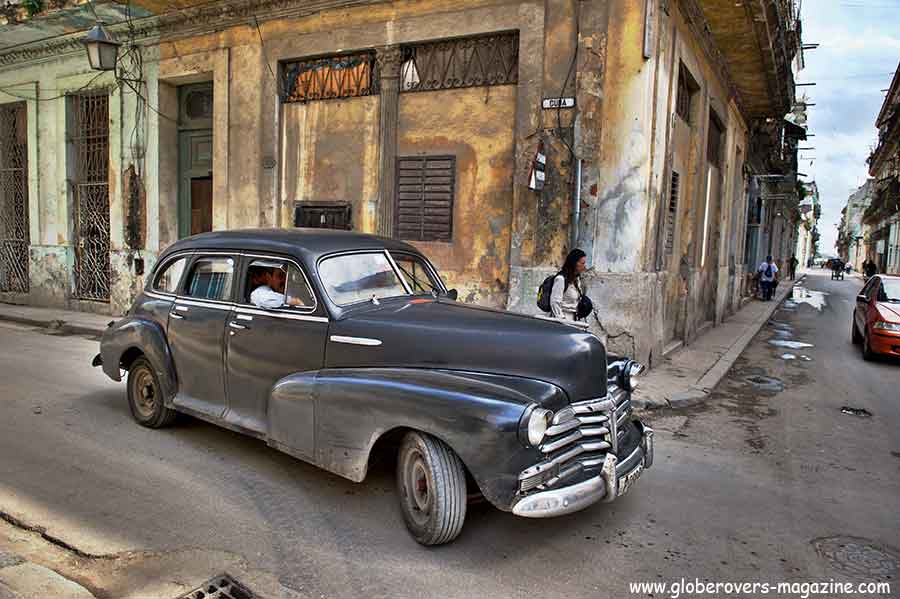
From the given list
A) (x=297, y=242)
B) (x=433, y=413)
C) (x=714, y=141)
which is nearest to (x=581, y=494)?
Answer: (x=433, y=413)

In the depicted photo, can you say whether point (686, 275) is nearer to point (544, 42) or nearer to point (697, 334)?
point (697, 334)

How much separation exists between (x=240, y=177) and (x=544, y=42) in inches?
235

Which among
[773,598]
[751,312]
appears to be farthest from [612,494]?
[751,312]

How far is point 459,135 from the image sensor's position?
930 cm

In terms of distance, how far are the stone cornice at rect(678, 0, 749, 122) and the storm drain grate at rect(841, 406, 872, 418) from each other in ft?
19.3

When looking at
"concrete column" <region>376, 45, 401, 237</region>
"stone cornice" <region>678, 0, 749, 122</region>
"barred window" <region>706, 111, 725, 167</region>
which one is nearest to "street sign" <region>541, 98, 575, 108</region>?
"stone cornice" <region>678, 0, 749, 122</region>

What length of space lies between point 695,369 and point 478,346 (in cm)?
631

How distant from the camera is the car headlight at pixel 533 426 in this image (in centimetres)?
314

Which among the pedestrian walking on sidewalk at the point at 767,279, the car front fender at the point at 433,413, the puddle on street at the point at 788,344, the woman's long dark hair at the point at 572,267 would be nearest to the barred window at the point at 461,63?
the woman's long dark hair at the point at 572,267

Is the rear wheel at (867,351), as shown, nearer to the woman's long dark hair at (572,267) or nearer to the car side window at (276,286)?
the woman's long dark hair at (572,267)

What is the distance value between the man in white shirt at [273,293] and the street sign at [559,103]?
5.22 meters

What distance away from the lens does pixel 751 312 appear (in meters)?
17.8

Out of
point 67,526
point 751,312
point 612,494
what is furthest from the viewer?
point 751,312

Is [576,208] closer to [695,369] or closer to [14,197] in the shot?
[695,369]
